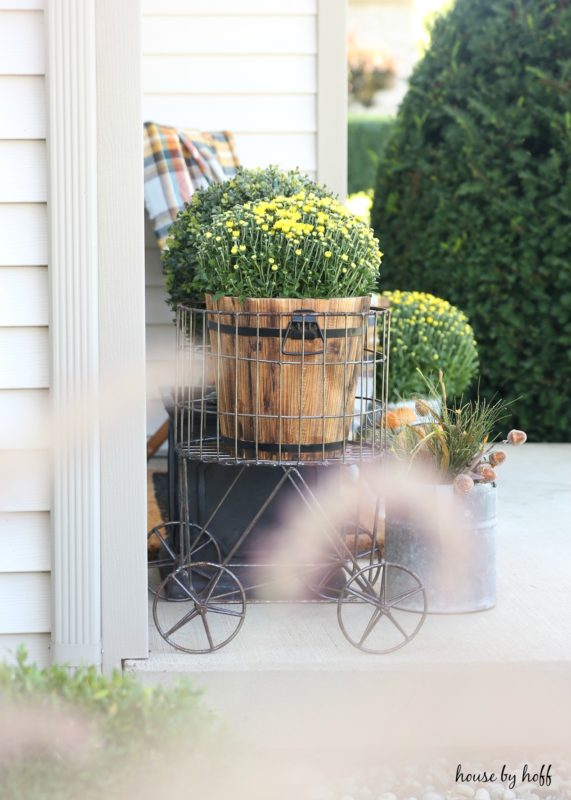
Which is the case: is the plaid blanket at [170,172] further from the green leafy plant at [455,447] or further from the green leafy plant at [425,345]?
the green leafy plant at [455,447]

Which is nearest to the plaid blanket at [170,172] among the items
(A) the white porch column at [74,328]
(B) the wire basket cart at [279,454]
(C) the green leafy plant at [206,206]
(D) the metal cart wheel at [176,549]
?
(C) the green leafy plant at [206,206]

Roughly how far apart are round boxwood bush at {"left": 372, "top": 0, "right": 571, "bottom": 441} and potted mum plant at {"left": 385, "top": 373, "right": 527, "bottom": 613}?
211 cm

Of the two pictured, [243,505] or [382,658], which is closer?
[382,658]

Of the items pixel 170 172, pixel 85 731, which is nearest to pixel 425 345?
pixel 170 172

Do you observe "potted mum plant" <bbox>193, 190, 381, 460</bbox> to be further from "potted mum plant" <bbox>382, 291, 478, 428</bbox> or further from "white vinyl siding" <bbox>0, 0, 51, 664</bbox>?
"potted mum plant" <bbox>382, 291, 478, 428</bbox>

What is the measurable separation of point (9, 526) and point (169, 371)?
1637 millimetres

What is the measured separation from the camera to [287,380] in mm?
2418

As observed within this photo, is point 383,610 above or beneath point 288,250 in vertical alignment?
beneath

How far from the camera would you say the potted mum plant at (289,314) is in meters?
2.38

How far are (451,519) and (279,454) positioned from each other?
1.53 ft

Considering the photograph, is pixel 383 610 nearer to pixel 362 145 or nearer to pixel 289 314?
pixel 289 314

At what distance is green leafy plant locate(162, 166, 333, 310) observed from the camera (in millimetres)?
2658

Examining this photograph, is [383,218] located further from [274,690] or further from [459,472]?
[274,690]

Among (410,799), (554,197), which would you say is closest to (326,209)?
(410,799)
